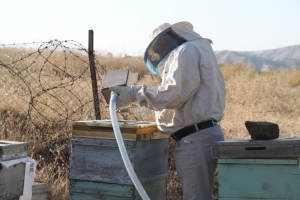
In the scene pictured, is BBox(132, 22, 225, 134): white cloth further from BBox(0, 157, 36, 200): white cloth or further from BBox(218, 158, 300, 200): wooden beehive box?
BBox(0, 157, 36, 200): white cloth

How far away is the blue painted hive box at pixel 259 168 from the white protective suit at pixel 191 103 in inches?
13.9

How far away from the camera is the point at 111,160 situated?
13.2 feet

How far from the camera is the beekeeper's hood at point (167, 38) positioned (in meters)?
4.12

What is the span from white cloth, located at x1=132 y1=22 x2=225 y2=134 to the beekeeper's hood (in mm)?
14

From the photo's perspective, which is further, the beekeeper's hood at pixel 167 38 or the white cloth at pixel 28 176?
the beekeeper's hood at pixel 167 38

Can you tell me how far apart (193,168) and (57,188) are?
6.85 feet

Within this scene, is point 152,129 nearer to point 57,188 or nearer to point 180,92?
point 180,92

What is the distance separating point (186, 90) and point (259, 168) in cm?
80

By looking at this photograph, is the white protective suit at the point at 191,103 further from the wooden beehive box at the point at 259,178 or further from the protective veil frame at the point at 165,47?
the wooden beehive box at the point at 259,178

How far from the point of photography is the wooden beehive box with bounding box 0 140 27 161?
368cm

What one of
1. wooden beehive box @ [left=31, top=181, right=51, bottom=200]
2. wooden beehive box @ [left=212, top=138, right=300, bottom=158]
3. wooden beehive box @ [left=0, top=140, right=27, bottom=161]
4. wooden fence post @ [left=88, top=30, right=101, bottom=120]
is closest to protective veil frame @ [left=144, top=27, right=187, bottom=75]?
wooden beehive box @ [left=212, top=138, right=300, bottom=158]

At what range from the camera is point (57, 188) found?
554 cm

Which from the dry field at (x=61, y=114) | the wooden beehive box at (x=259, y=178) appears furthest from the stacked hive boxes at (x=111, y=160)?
the dry field at (x=61, y=114)

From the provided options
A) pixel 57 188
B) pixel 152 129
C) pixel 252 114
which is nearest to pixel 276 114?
pixel 252 114
